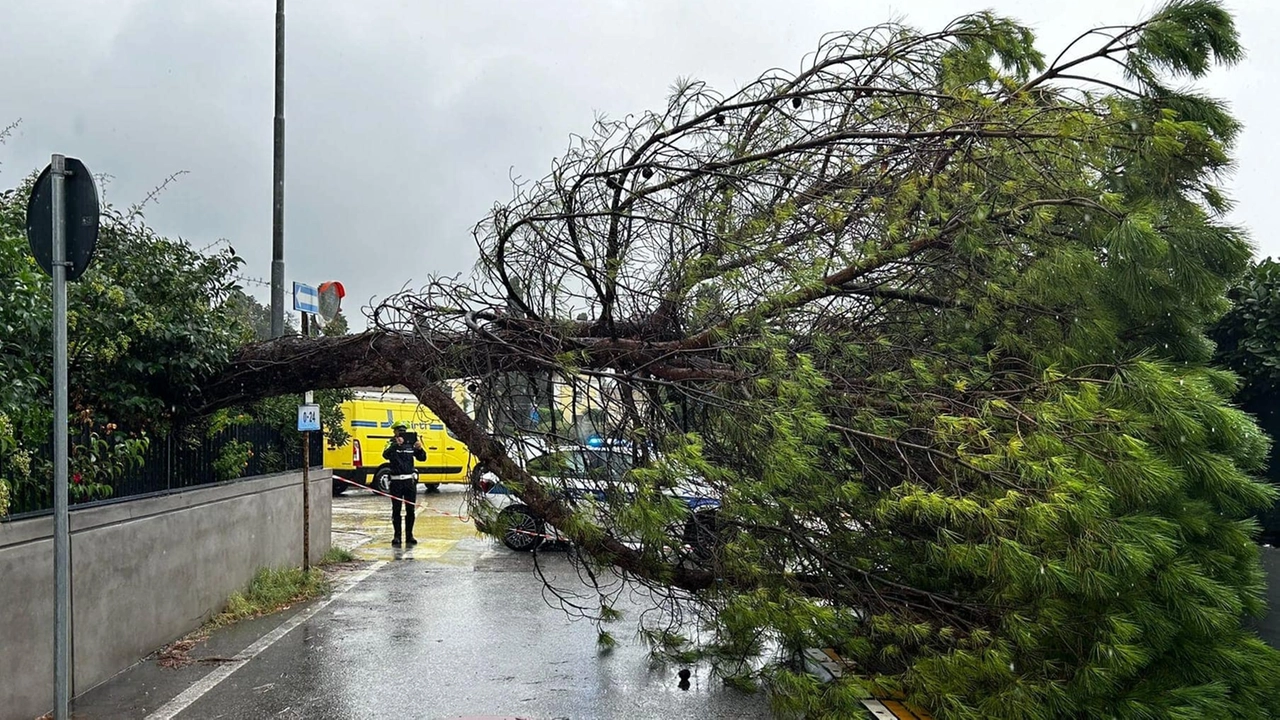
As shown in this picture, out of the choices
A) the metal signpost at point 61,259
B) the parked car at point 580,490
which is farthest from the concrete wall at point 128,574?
the parked car at point 580,490

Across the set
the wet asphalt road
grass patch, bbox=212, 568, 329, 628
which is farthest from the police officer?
the wet asphalt road

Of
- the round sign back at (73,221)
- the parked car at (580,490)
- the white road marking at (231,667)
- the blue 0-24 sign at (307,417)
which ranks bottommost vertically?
the white road marking at (231,667)

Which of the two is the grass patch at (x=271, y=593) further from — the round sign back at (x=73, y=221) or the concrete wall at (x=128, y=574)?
the round sign back at (x=73, y=221)

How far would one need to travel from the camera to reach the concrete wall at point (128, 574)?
5762 millimetres

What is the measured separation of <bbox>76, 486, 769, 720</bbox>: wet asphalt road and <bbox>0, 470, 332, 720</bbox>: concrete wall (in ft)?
1.00

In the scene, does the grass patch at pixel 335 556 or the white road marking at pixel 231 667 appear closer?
the white road marking at pixel 231 667

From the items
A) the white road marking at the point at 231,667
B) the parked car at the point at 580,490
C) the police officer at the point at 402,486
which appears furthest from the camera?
the police officer at the point at 402,486

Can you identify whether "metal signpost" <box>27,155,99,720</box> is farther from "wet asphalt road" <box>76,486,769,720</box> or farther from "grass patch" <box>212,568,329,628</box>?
"grass patch" <box>212,568,329,628</box>

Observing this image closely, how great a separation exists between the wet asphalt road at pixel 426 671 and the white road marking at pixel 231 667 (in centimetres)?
2

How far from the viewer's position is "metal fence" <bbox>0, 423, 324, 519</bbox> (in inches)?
248

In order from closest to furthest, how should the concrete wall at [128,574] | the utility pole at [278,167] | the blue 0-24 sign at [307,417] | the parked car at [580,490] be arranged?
the parked car at [580,490] < the concrete wall at [128,574] < the blue 0-24 sign at [307,417] < the utility pole at [278,167]

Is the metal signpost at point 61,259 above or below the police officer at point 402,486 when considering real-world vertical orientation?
above

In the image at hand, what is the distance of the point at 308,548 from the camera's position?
1138 cm

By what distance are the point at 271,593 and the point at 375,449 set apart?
16222 millimetres
